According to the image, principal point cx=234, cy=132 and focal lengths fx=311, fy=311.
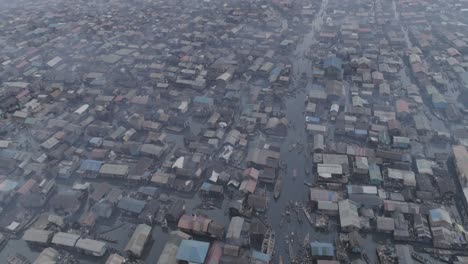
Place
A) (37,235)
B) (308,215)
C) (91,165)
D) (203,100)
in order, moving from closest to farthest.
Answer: (37,235)
(308,215)
(91,165)
(203,100)

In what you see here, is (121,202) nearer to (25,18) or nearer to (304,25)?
(304,25)

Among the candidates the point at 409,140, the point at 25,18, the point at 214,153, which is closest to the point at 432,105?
the point at 409,140

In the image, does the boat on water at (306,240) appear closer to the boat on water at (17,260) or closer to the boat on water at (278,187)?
the boat on water at (278,187)

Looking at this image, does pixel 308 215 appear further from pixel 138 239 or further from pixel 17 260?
pixel 17 260

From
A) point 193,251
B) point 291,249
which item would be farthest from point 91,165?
point 291,249

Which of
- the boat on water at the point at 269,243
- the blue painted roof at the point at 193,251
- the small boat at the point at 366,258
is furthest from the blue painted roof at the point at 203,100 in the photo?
the small boat at the point at 366,258

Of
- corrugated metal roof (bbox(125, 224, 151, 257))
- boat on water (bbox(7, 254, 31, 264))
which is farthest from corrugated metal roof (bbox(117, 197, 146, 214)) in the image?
boat on water (bbox(7, 254, 31, 264))
